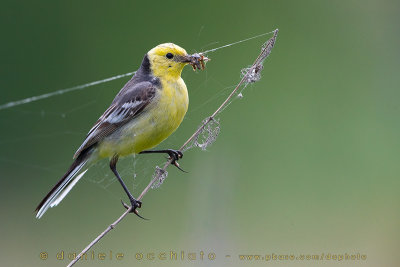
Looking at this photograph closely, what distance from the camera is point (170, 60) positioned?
420 cm

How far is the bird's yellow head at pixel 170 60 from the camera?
13.6 feet

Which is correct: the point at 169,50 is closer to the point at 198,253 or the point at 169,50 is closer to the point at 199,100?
the point at 198,253

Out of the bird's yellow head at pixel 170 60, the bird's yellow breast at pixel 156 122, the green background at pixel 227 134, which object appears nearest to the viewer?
the bird's yellow breast at pixel 156 122

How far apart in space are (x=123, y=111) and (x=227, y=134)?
242 cm

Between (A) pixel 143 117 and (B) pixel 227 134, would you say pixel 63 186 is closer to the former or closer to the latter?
(A) pixel 143 117

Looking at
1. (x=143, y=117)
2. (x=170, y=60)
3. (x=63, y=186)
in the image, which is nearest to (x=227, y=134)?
(x=170, y=60)

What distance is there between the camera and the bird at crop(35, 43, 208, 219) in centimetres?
400

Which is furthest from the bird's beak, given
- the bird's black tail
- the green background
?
the bird's black tail

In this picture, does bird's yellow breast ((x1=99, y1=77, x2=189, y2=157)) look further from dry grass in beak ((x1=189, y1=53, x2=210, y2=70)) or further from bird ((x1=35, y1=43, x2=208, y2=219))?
dry grass in beak ((x1=189, y1=53, x2=210, y2=70))

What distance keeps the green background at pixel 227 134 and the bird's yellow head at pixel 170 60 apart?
0.46 m

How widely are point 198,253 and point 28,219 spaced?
3.55m

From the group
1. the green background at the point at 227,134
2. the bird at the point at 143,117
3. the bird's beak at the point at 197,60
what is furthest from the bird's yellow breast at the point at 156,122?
the green background at the point at 227,134

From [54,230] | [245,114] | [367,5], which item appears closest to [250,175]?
[245,114]

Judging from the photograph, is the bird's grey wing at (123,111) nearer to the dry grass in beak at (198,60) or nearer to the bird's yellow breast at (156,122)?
the bird's yellow breast at (156,122)
